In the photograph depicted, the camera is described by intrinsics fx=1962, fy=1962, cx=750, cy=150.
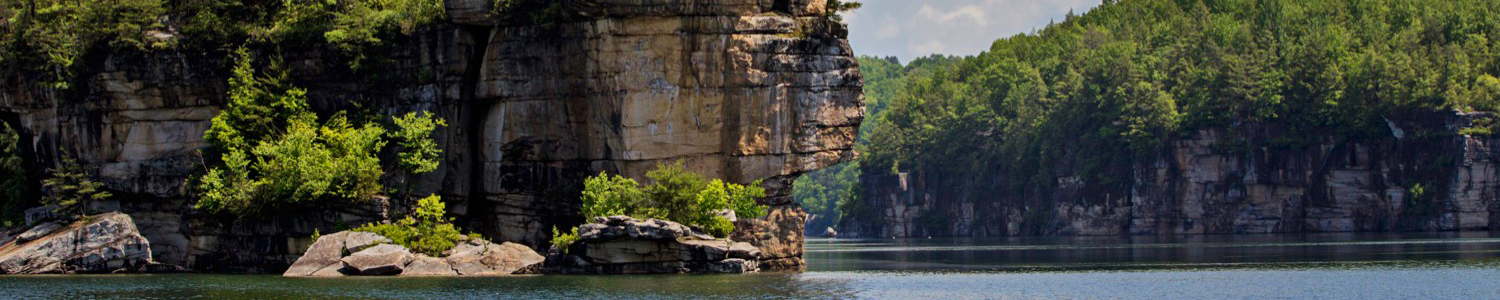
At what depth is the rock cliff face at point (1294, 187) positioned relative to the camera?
132 m

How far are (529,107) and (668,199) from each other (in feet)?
28.1

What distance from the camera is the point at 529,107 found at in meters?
76.9

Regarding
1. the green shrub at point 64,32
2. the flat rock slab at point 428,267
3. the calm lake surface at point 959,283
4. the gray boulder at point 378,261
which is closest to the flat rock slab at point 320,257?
the gray boulder at point 378,261

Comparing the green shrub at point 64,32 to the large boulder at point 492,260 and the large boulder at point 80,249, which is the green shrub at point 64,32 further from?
the large boulder at point 492,260

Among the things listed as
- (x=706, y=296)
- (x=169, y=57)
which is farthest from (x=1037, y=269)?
(x=169, y=57)

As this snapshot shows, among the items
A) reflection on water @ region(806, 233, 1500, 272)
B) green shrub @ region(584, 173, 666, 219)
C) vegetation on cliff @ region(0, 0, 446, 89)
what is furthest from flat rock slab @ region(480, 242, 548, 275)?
reflection on water @ region(806, 233, 1500, 272)

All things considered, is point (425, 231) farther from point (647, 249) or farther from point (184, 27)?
point (184, 27)

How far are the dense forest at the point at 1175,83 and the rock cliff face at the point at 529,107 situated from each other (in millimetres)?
72420

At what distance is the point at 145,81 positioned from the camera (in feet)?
259

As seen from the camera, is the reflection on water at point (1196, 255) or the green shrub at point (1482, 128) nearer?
the reflection on water at point (1196, 255)

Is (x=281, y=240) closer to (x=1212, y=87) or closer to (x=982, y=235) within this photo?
(x=1212, y=87)

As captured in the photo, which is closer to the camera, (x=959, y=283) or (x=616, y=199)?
(x=959, y=283)

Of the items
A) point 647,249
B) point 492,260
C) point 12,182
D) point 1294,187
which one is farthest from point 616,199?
point 1294,187

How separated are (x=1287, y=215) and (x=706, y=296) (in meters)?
94.4
